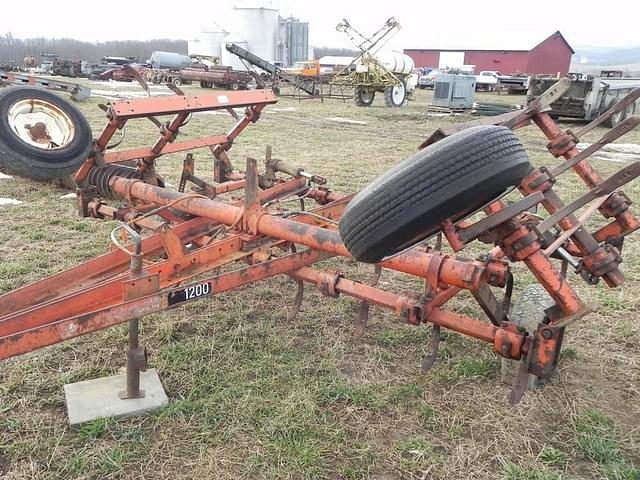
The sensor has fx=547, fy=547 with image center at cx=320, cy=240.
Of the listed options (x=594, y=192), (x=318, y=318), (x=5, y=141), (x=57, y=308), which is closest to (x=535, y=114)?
(x=594, y=192)

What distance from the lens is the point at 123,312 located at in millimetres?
2379

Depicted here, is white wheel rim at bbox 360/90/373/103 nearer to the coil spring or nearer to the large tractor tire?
the large tractor tire

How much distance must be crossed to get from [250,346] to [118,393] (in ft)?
2.83

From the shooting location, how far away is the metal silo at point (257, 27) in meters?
37.4

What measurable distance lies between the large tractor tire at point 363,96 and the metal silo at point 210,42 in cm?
2396

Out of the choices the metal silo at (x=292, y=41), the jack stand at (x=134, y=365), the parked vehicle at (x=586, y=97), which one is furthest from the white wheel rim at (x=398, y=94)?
the metal silo at (x=292, y=41)

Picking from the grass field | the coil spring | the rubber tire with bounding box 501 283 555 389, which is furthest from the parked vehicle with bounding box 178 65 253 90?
the rubber tire with bounding box 501 283 555 389

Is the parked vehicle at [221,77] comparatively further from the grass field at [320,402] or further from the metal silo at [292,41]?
the grass field at [320,402]

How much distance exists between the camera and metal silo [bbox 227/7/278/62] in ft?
123

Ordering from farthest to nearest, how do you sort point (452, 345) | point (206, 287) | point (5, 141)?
point (5, 141)
point (452, 345)
point (206, 287)

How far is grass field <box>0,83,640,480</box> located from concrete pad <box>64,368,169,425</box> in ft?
0.17

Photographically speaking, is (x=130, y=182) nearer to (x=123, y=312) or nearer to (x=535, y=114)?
(x=123, y=312)

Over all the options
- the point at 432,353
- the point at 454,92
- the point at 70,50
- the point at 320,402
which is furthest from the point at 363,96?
the point at 70,50

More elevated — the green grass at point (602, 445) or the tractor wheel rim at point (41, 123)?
the tractor wheel rim at point (41, 123)
